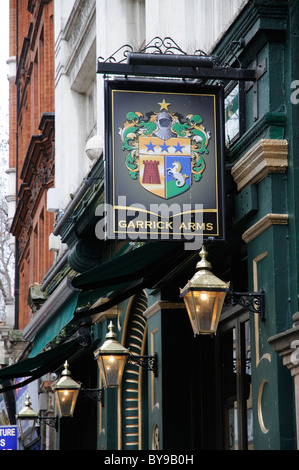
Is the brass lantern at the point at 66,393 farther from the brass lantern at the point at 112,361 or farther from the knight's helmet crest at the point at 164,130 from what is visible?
the knight's helmet crest at the point at 164,130

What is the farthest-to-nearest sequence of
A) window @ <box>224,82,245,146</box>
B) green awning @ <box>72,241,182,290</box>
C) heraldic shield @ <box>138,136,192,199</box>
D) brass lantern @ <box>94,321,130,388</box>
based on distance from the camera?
brass lantern @ <box>94,321,130,388</box>, green awning @ <box>72,241,182,290</box>, window @ <box>224,82,245,146</box>, heraldic shield @ <box>138,136,192,199</box>

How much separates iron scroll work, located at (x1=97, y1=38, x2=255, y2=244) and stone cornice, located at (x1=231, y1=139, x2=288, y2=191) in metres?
0.38

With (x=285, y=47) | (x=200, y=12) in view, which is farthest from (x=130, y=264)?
(x=200, y=12)

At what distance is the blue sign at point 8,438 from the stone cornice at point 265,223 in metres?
20.5

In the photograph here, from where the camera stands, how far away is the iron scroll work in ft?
33.0

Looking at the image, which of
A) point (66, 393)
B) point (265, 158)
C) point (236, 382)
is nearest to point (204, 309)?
point (265, 158)

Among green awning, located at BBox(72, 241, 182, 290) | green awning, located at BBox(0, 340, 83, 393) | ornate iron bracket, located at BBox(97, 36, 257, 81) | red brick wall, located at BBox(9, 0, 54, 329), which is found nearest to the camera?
ornate iron bracket, located at BBox(97, 36, 257, 81)

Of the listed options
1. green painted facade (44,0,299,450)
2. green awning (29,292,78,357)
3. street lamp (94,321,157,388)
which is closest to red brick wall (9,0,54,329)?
green awning (29,292,78,357)

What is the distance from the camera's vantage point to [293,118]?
9609mm

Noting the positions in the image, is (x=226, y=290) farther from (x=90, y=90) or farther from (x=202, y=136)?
(x=90, y=90)

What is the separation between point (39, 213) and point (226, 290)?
63.6 ft

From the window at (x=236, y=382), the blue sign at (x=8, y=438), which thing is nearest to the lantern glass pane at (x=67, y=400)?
the window at (x=236, y=382)

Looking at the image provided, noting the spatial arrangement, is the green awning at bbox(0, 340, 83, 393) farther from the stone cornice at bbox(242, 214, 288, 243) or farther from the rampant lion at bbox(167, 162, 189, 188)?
the stone cornice at bbox(242, 214, 288, 243)

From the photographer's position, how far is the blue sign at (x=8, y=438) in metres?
29.0
